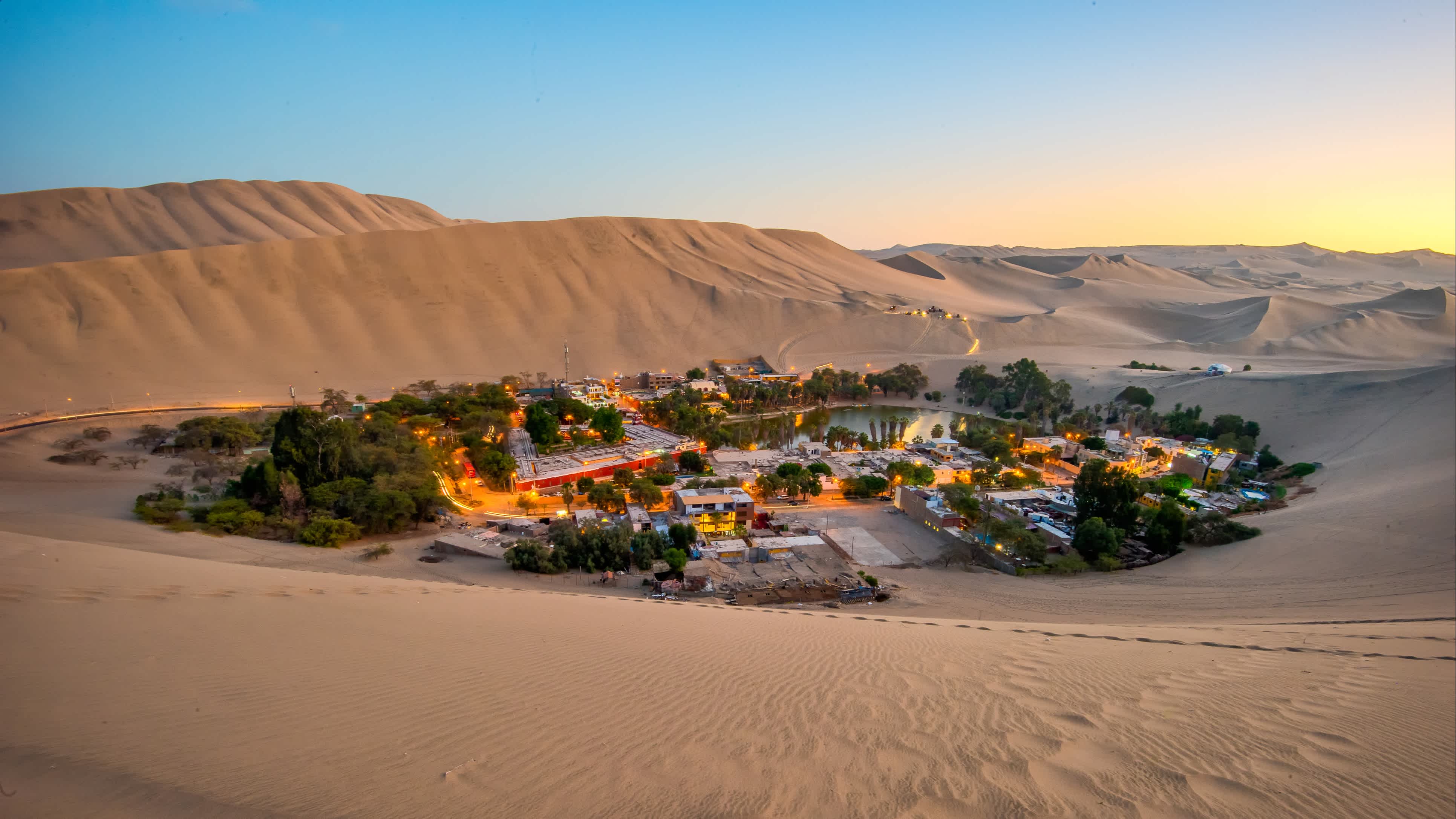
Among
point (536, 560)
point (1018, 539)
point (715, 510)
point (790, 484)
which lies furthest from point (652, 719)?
point (790, 484)

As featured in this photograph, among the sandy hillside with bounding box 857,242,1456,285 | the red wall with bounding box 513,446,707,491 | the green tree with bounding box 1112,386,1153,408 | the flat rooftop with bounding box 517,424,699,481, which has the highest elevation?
the sandy hillside with bounding box 857,242,1456,285

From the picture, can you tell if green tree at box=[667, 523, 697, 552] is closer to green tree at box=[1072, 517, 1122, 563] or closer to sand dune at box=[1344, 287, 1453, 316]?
green tree at box=[1072, 517, 1122, 563]

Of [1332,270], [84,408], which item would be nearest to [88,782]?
[84,408]

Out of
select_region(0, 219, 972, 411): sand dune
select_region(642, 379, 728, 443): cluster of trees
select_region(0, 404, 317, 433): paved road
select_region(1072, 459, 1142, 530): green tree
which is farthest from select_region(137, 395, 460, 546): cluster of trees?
select_region(0, 219, 972, 411): sand dune

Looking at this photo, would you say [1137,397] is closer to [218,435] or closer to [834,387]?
[834,387]

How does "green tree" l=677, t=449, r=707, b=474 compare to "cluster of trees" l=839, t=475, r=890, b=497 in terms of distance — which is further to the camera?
"green tree" l=677, t=449, r=707, b=474

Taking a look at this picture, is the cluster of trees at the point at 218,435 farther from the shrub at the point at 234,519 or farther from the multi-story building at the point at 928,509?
the multi-story building at the point at 928,509

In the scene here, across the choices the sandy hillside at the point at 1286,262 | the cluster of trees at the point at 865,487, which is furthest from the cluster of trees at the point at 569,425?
A: the sandy hillside at the point at 1286,262
